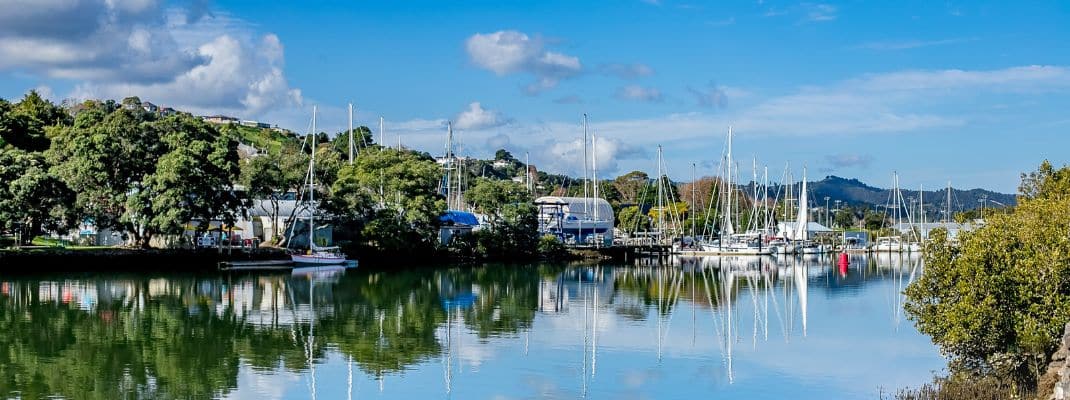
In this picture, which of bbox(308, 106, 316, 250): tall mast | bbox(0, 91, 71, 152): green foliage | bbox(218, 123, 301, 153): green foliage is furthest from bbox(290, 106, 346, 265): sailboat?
bbox(218, 123, 301, 153): green foliage

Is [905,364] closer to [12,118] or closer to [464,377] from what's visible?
[464,377]

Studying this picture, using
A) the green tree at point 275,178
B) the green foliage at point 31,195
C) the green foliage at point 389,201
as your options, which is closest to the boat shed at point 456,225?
the green foliage at point 389,201

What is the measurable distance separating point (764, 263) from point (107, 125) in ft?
181

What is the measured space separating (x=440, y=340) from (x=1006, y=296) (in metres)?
17.9

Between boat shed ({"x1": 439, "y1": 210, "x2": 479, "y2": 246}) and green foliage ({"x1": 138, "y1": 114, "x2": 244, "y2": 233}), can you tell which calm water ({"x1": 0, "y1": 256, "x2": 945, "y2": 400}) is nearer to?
green foliage ({"x1": 138, "y1": 114, "x2": 244, "y2": 233})

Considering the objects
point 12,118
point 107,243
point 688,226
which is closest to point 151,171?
point 107,243

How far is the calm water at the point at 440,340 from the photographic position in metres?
25.8

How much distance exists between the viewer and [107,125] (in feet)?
217

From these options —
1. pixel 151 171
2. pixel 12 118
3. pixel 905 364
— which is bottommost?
pixel 905 364

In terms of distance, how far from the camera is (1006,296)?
872 inches

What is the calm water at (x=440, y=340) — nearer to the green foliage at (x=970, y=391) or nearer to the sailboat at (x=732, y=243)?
the green foliage at (x=970, y=391)

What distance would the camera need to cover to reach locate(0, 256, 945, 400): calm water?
25766 mm

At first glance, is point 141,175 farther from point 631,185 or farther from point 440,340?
point 631,185

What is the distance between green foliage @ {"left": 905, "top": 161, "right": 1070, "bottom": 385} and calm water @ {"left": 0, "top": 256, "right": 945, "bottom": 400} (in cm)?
305
